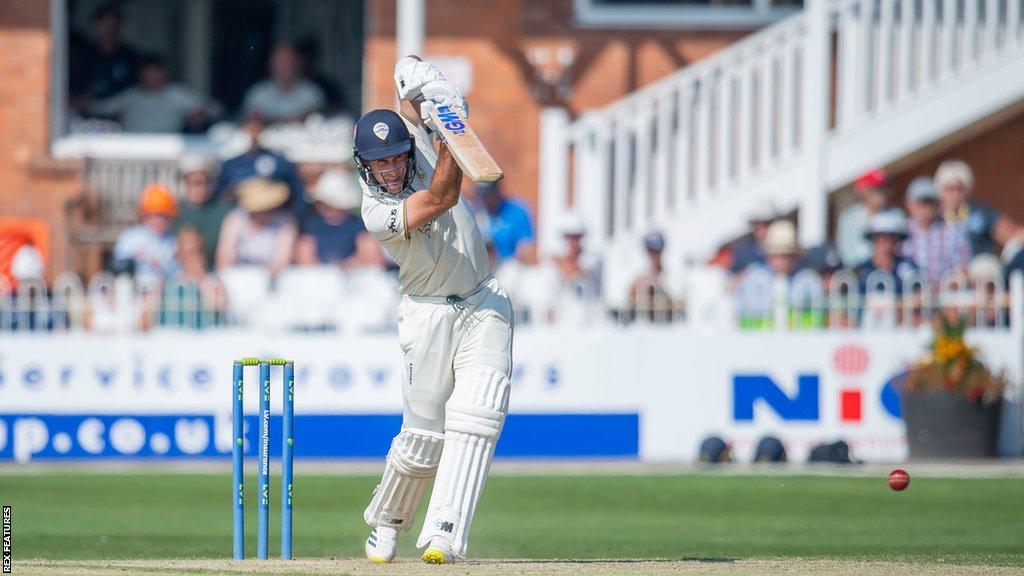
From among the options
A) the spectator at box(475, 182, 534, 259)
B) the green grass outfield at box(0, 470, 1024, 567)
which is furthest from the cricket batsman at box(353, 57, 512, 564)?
the spectator at box(475, 182, 534, 259)

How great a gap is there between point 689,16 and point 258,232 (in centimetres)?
481

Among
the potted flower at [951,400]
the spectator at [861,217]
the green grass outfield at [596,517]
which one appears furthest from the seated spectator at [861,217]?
the green grass outfield at [596,517]

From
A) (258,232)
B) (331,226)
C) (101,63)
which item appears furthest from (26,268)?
(101,63)

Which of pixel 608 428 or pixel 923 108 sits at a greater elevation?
pixel 923 108

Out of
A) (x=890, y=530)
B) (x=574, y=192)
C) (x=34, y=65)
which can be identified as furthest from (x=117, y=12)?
(x=890, y=530)

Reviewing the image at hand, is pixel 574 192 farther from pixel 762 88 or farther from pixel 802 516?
pixel 802 516

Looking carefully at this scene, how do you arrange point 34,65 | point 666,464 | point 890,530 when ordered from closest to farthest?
point 890,530 < point 666,464 < point 34,65

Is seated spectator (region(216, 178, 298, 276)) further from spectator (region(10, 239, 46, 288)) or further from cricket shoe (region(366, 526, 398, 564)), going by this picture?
cricket shoe (region(366, 526, 398, 564))

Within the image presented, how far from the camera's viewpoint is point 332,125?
17.7m

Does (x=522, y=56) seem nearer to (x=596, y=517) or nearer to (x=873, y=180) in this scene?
(x=873, y=180)

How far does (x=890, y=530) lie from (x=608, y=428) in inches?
180

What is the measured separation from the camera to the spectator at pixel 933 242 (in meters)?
14.5

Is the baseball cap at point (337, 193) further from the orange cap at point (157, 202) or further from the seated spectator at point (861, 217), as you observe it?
the seated spectator at point (861, 217)

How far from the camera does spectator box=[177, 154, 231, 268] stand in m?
15.2
